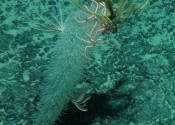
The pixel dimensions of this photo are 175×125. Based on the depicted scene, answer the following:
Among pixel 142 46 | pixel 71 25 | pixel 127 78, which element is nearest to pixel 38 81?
pixel 71 25

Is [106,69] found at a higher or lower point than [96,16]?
lower

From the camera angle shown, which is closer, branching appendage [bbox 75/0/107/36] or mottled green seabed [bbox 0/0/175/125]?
branching appendage [bbox 75/0/107/36]

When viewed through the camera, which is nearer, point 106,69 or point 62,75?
point 62,75

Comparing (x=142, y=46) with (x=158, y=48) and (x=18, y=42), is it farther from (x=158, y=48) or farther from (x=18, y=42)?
(x=18, y=42)

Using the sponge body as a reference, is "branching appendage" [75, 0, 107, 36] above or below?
above

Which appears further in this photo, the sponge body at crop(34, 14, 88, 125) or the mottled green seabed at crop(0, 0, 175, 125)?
the mottled green seabed at crop(0, 0, 175, 125)

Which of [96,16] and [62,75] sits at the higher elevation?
[96,16]

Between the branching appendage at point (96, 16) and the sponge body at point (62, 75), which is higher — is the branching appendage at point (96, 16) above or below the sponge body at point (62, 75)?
above

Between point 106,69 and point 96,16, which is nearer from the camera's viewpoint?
point 96,16

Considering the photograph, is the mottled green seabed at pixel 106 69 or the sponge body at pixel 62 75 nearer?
the sponge body at pixel 62 75
